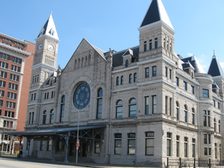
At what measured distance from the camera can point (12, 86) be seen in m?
103

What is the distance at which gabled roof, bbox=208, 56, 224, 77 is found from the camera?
7068 cm

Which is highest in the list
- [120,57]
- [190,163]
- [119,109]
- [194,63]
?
[194,63]

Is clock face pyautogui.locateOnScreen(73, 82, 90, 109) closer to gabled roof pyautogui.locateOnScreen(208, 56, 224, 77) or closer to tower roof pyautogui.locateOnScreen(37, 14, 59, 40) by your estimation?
tower roof pyautogui.locateOnScreen(37, 14, 59, 40)

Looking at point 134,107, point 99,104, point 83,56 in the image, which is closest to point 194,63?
point 134,107

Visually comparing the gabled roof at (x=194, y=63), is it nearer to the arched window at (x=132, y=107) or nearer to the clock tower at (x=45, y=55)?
the arched window at (x=132, y=107)

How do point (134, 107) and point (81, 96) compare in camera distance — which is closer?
point (134, 107)

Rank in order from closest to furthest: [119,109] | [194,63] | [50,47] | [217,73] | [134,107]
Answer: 1. [134,107]
2. [119,109]
3. [194,63]
4. [217,73]
5. [50,47]

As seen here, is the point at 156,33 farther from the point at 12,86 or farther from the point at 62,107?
the point at 12,86

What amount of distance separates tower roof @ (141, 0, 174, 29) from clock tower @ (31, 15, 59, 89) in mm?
29486

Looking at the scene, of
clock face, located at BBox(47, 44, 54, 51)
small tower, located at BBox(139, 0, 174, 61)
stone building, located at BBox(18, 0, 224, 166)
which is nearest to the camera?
stone building, located at BBox(18, 0, 224, 166)

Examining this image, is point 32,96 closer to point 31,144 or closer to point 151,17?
point 31,144

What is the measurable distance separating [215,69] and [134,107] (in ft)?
104

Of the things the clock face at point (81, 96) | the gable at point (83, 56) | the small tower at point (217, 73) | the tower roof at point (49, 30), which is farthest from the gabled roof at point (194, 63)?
the tower roof at point (49, 30)

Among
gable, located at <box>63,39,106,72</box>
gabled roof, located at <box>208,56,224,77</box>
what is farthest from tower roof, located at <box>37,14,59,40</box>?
gabled roof, located at <box>208,56,224,77</box>
